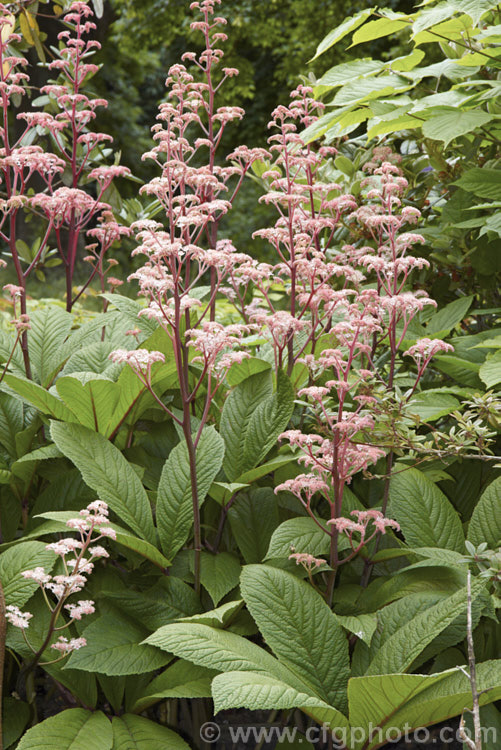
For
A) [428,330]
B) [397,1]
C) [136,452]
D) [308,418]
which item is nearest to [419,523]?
[308,418]

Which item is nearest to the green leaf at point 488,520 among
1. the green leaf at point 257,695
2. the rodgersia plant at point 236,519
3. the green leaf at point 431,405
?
the rodgersia plant at point 236,519

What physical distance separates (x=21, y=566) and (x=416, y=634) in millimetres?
894

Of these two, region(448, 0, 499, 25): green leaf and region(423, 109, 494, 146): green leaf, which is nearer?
region(448, 0, 499, 25): green leaf

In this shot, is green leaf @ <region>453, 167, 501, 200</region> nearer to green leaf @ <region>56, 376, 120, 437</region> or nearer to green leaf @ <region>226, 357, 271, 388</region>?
green leaf @ <region>226, 357, 271, 388</region>

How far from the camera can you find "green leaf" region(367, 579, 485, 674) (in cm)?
142

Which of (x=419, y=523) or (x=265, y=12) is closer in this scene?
(x=419, y=523)

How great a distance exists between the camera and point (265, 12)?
466 inches

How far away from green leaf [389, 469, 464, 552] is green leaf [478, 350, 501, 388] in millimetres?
291

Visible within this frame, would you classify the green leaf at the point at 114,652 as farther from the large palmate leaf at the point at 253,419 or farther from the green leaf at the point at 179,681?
the large palmate leaf at the point at 253,419

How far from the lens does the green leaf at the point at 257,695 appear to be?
1232 mm

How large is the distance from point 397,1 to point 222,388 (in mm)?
10395

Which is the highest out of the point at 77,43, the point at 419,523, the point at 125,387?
the point at 77,43

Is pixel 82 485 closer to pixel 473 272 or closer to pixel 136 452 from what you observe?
pixel 136 452

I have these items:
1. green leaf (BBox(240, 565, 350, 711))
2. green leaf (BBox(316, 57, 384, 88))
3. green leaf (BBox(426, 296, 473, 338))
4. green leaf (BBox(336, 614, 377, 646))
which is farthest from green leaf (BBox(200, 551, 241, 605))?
green leaf (BBox(316, 57, 384, 88))
